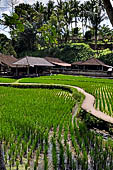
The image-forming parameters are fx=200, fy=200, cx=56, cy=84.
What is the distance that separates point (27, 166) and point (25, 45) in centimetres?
4643

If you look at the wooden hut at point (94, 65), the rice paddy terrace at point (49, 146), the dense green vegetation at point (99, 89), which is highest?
the wooden hut at point (94, 65)

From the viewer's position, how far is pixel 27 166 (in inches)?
158

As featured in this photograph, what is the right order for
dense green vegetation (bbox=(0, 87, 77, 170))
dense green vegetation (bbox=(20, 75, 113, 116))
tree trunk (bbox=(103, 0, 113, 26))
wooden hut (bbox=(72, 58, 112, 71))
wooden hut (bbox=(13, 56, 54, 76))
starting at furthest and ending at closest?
wooden hut (bbox=(72, 58, 112, 71)), wooden hut (bbox=(13, 56, 54, 76)), dense green vegetation (bbox=(20, 75, 113, 116)), dense green vegetation (bbox=(0, 87, 77, 170)), tree trunk (bbox=(103, 0, 113, 26))

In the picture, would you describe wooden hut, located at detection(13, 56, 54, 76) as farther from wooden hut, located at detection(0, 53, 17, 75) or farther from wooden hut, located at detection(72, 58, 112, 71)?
wooden hut, located at detection(72, 58, 112, 71)

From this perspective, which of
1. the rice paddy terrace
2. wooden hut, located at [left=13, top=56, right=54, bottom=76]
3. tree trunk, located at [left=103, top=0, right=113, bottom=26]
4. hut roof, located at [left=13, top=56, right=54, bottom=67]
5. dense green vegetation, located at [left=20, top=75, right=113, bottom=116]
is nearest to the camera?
tree trunk, located at [left=103, top=0, right=113, bottom=26]

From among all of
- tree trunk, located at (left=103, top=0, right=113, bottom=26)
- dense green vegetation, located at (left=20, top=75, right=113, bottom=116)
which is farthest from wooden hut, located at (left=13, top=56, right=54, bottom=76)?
tree trunk, located at (left=103, top=0, right=113, bottom=26)

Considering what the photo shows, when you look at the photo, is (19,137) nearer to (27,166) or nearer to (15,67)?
(27,166)

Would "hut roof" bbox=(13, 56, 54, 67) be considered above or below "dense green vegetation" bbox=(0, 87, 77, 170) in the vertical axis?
above

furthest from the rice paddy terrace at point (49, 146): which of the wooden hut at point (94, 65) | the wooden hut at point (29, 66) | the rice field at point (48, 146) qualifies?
the wooden hut at point (94, 65)

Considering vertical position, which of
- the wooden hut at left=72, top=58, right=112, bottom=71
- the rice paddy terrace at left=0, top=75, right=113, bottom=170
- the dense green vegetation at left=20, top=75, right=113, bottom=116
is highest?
the wooden hut at left=72, top=58, right=112, bottom=71

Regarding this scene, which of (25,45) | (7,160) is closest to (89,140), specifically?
(7,160)

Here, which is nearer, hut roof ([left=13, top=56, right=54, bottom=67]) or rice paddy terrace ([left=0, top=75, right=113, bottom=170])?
rice paddy terrace ([left=0, top=75, right=113, bottom=170])

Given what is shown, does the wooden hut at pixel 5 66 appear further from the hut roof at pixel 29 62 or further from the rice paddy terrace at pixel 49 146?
the rice paddy terrace at pixel 49 146

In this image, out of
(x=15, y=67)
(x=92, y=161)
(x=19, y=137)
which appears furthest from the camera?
(x=15, y=67)
